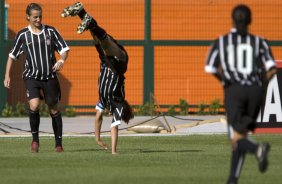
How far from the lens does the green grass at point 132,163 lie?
13094 mm

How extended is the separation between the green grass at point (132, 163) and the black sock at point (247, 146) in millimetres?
1075

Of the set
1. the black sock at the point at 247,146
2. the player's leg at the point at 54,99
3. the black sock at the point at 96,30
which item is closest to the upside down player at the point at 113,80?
the black sock at the point at 96,30

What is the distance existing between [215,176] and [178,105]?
16.6 metres

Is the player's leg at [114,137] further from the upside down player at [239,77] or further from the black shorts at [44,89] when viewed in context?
the upside down player at [239,77]

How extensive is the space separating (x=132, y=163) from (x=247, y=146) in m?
3.69

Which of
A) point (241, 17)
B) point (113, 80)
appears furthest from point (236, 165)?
point (113, 80)

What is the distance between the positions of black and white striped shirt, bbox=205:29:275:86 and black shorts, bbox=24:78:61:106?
5.40 metres

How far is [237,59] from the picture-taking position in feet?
38.8

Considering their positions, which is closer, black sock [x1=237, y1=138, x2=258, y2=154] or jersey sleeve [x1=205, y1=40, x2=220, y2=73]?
black sock [x1=237, y1=138, x2=258, y2=154]

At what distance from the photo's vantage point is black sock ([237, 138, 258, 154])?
37.9 feet

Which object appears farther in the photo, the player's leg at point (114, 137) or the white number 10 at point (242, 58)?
the player's leg at point (114, 137)

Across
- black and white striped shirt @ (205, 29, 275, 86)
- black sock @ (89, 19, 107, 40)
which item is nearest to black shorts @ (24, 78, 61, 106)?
black sock @ (89, 19, 107, 40)

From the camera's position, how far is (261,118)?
21625 mm

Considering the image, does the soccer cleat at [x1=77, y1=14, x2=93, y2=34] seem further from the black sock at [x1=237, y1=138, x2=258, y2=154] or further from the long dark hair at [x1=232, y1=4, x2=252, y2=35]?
the black sock at [x1=237, y1=138, x2=258, y2=154]
